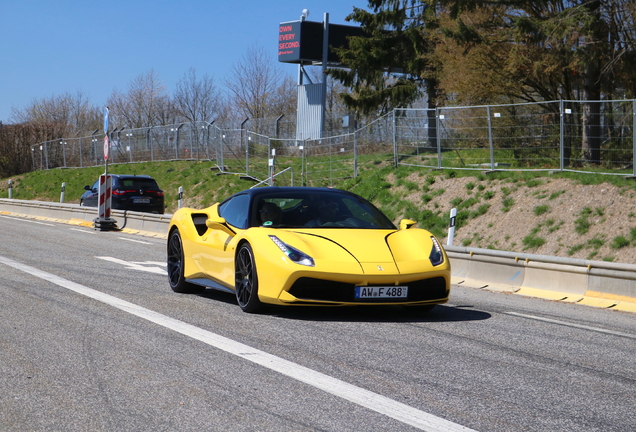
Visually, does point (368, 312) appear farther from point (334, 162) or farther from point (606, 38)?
point (334, 162)

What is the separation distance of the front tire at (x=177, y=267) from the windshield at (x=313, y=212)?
4.91ft

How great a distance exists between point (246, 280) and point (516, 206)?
1024 centimetres

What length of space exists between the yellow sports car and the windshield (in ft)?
0.03

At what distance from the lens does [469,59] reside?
26.8 metres

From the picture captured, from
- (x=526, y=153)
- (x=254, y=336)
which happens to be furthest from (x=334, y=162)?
(x=254, y=336)

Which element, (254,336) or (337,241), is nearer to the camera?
(254,336)

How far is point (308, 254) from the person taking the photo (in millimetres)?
7426

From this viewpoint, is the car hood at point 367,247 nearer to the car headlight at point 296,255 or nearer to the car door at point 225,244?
the car headlight at point 296,255

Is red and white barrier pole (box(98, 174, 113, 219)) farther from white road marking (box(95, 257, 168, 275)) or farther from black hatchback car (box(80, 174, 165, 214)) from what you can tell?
white road marking (box(95, 257, 168, 275))

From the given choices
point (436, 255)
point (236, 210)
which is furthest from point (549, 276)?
point (236, 210)

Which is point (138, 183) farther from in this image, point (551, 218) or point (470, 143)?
point (551, 218)

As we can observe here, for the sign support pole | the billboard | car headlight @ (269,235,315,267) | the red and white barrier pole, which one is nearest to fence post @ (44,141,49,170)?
the billboard

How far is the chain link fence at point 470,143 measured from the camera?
1716 centimetres

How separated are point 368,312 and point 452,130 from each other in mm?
12980
